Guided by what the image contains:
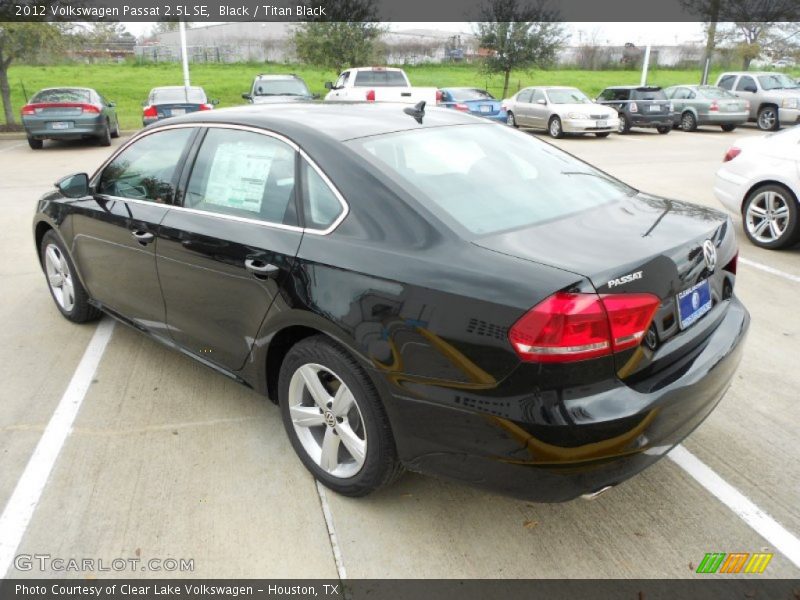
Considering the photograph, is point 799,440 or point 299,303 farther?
point 799,440

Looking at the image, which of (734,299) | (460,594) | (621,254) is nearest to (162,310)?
(460,594)

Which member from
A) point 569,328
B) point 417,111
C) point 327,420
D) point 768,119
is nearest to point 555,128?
point 768,119

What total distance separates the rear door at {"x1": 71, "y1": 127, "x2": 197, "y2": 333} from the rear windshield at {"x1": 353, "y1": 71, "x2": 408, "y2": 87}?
15329 millimetres

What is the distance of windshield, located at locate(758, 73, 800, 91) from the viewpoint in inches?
817

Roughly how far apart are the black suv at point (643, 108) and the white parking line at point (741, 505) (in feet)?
61.3

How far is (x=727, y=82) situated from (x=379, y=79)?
1252 cm

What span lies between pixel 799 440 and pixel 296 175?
9.01ft

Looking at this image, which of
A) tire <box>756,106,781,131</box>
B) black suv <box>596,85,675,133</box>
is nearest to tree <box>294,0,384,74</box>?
black suv <box>596,85,675,133</box>

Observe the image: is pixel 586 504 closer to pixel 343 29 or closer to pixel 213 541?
pixel 213 541

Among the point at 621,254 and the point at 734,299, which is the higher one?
the point at 621,254

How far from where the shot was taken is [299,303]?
2596 millimetres

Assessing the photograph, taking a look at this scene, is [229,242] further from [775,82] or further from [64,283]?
[775,82]

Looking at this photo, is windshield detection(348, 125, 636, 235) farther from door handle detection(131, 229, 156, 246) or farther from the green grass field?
the green grass field

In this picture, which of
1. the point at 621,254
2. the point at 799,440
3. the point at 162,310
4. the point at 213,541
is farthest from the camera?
the point at 162,310
